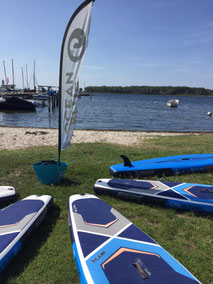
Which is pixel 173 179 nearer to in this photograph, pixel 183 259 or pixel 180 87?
pixel 183 259

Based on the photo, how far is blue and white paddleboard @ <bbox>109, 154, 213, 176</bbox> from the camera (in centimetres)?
596

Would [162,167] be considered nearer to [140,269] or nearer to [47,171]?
[47,171]

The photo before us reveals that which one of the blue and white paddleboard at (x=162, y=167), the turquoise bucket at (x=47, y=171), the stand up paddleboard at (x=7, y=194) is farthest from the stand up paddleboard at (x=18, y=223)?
the blue and white paddleboard at (x=162, y=167)

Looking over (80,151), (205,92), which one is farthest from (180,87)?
(80,151)

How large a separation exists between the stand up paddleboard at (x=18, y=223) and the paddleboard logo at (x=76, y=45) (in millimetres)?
3105

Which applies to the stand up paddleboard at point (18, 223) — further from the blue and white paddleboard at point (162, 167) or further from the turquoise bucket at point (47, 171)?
the blue and white paddleboard at point (162, 167)

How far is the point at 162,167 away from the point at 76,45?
13.1ft

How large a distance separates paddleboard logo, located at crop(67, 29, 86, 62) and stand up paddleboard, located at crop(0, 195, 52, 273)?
3105 mm

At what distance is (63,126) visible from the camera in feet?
16.2

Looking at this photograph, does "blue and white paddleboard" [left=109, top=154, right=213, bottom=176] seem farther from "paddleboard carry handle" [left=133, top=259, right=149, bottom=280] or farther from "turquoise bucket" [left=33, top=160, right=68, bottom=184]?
"paddleboard carry handle" [left=133, top=259, right=149, bottom=280]

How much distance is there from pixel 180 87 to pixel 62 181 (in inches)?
6782

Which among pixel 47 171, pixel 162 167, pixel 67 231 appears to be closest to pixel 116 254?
pixel 67 231

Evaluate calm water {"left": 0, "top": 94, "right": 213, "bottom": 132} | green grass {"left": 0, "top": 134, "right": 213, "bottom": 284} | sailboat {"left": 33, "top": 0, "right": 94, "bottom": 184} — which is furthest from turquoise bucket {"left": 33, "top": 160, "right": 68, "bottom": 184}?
calm water {"left": 0, "top": 94, "right": 213, "bottom": 132}

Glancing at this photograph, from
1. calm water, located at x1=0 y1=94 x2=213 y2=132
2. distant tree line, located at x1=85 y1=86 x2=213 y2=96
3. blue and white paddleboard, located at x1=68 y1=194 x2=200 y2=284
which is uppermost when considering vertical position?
distant tree line, located at x1=85 y1=86 x2=213 y2=96
